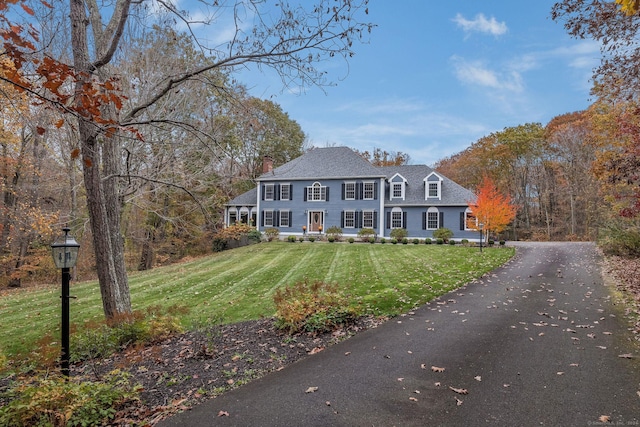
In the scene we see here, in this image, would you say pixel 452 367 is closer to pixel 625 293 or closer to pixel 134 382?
pixel 134 382

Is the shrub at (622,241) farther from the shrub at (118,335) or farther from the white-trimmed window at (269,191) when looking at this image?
the white-trimmed window at (269,191)

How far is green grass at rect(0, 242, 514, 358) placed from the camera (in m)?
8.05

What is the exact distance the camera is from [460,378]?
4.11 meters

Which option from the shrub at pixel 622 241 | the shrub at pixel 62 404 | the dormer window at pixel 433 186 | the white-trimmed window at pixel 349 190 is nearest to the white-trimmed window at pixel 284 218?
the white-trimmed window at pixel 349 190

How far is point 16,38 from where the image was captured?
2.58 m

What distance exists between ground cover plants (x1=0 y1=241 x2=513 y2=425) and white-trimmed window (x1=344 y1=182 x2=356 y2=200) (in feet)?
32.8

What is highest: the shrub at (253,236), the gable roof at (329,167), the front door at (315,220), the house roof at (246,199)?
the gable roof at (329,167)

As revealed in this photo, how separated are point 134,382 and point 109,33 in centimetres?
615

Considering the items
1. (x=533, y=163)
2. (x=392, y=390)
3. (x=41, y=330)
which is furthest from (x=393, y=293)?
(x=533, y=163)

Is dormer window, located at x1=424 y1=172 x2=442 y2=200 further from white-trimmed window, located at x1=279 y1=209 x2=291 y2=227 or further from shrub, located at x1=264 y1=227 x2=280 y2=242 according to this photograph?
shrub, located at x1=264 y1=227 x2=280 y2=242

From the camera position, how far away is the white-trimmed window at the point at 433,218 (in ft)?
81.2

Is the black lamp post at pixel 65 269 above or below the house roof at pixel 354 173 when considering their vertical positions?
below

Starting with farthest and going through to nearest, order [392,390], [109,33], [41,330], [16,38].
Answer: [41,330], [109,33], [392,390], [16,38]

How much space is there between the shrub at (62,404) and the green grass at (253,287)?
202 cm
